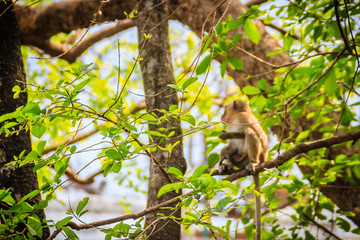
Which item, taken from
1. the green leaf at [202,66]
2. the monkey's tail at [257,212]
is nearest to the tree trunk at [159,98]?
the green leaf at [202,66]

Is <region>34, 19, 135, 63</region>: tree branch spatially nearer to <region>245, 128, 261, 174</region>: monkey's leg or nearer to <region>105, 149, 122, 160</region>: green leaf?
<region>245, 128, 261, 174</region>: monkey's leg

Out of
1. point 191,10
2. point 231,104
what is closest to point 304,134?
point 231,104

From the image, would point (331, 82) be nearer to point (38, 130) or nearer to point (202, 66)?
point (202, 66)

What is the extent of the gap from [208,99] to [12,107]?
3.66m

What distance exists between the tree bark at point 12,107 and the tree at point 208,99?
212 millimetres

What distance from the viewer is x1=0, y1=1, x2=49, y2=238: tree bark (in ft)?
8.77

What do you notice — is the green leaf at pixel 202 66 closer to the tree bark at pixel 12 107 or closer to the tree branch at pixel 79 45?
the tree bark at pixel 12 107

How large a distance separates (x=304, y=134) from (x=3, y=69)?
270cm

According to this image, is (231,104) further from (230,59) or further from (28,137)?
(28,137)

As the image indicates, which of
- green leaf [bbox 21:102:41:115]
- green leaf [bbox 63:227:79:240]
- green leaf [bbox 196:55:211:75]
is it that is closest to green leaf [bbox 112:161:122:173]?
green leaf [bbox 63:227:79:240]

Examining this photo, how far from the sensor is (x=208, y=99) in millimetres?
6059

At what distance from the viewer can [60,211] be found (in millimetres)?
9023

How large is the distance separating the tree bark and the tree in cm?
21

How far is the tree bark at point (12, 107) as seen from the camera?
267cm
